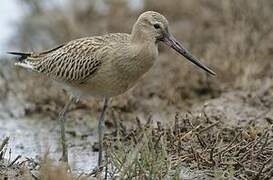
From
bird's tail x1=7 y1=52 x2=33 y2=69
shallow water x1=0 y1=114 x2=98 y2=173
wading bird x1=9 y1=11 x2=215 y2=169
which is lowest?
shallow water x1=0 y1=114 x2=98 y2=173

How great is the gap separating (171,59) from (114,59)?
3.16 m

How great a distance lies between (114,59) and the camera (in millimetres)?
6031

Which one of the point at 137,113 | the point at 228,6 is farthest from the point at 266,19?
the point at 137,113

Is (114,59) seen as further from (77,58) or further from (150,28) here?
(77,58)

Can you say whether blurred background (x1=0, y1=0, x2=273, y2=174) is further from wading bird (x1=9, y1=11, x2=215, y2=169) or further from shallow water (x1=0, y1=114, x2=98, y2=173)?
wading bird (x1=9, y1=11, x2=215, y2=169)

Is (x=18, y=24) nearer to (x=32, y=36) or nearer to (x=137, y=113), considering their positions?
(x=32, y=36)

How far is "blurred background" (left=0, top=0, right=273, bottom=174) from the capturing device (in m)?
7.86

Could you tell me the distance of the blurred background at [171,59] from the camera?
7.86 m

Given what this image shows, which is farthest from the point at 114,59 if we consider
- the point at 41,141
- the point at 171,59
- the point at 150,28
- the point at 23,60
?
the point at 171,59

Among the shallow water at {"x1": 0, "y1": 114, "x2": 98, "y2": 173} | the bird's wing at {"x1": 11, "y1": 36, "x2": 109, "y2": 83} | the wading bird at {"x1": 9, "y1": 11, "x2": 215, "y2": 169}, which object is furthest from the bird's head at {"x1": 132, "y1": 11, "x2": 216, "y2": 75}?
the shallow water at {"x1": 0, "y1": 114, "x2": 98, "y2": 173}

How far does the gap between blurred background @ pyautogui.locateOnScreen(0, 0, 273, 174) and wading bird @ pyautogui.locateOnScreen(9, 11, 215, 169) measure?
86cm

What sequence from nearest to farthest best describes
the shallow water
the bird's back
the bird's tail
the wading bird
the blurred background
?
the wading bird < the bird's back < the shallow water < the bird's tail < the blurred background

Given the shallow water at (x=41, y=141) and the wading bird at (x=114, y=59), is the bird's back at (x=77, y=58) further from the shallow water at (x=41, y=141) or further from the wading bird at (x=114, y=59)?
the shallow water at (x=41, y=141)

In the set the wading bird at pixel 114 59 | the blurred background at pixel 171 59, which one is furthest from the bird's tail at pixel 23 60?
the blurred background at pixel 171 59
